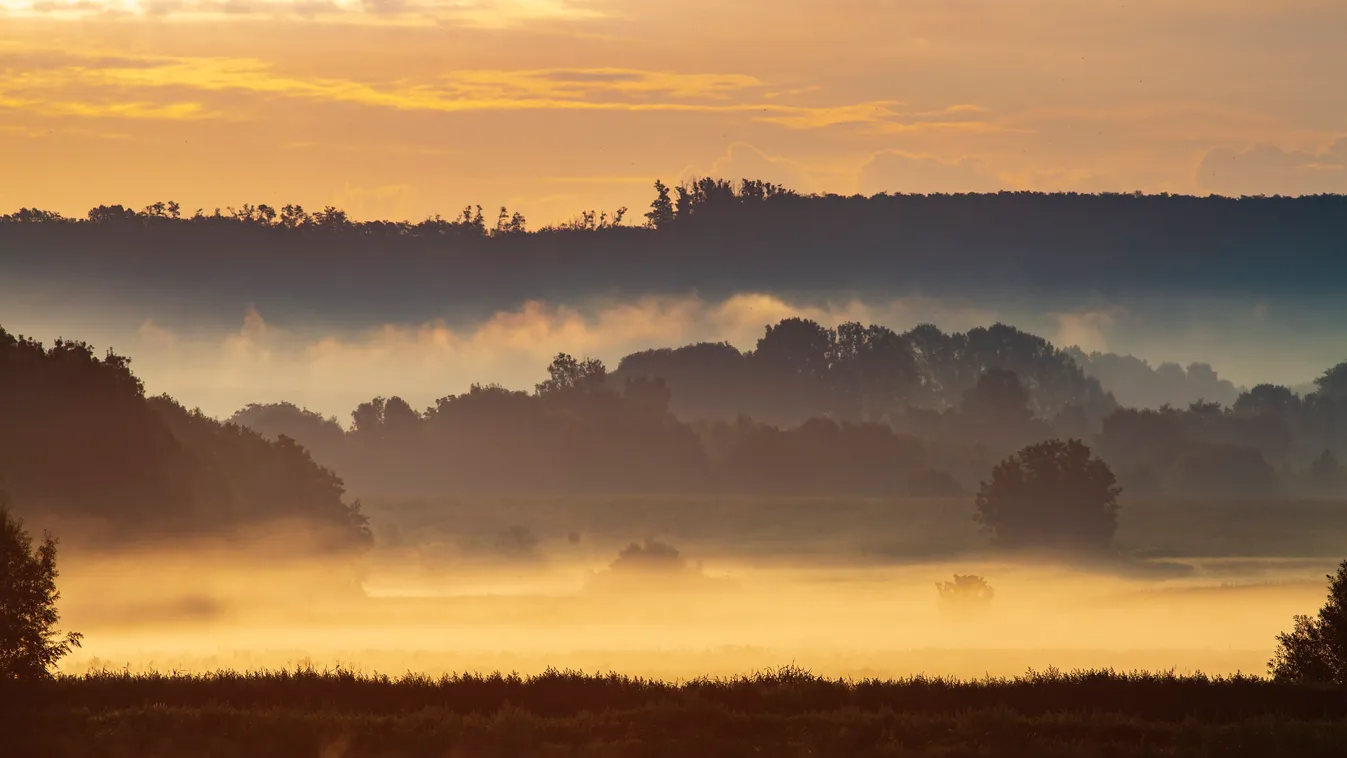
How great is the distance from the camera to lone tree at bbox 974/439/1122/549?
182000 millimetres

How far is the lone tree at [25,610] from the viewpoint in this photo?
5087cm

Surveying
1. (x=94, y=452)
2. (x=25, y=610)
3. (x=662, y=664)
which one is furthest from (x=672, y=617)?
(x=25, y=610)

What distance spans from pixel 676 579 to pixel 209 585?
62237 mm

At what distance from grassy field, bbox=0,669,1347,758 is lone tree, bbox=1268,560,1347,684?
Result: 6.99m

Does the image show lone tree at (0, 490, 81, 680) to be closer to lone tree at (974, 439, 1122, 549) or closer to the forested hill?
the forested hill

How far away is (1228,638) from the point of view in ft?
416

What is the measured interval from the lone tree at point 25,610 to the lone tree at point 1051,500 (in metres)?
137

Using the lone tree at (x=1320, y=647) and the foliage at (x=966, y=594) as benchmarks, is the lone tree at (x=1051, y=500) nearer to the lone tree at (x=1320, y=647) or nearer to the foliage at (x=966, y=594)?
the foliage at (x=966, y=594)

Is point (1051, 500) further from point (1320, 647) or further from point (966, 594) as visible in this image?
point (1320, 647)

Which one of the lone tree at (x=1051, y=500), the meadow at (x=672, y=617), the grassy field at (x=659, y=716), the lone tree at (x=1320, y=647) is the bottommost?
the grassy field at (x=659, y=716)

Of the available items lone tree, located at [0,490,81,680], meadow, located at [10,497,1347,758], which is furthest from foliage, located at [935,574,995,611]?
lone tree, located at [0,490,81,680]

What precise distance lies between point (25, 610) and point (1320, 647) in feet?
119

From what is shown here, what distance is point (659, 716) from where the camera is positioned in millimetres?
45438

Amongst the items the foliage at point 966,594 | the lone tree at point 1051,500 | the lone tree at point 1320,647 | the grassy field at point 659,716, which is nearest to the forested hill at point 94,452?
the grassy field at point 659,716
